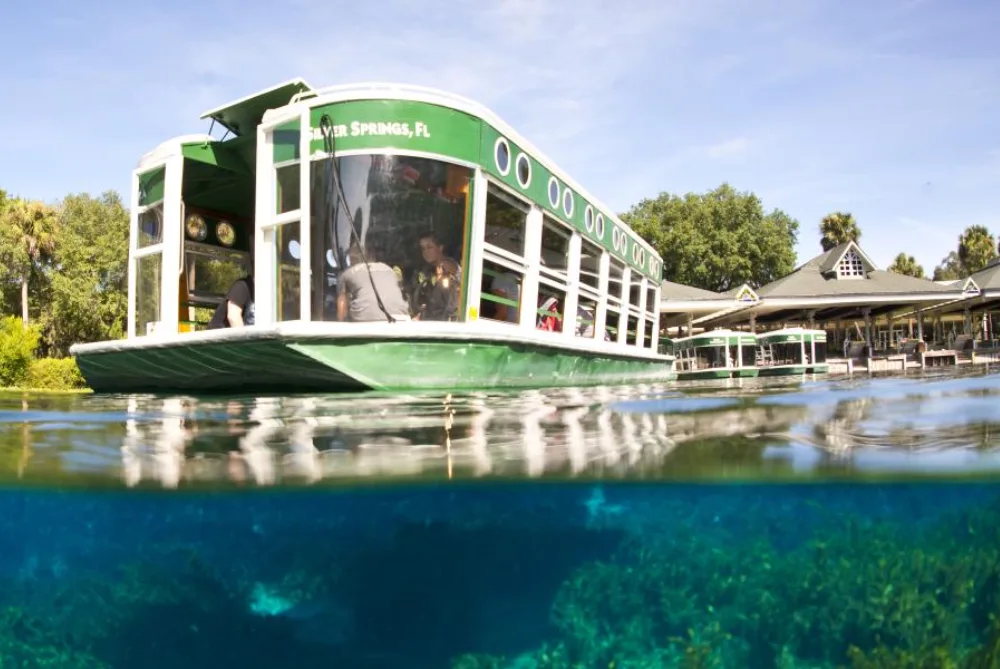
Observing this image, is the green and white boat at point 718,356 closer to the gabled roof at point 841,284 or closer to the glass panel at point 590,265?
the gabled roof at point 841,284

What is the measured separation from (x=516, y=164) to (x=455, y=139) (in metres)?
1.09

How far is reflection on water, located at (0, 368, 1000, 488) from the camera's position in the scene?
4254 mm

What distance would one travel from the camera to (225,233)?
10.2 meters

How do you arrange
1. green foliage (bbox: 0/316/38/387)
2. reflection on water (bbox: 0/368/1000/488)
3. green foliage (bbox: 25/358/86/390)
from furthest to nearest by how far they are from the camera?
green foliage (bbox: 25/358/86/390) → green foliage (bbox: 0/316/38/387) → reflection on water (bbox: 0/368/1000/488)

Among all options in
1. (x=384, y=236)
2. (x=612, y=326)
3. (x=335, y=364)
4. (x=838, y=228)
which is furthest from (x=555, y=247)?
(x=838, y=228)

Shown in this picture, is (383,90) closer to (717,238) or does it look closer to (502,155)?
(502,155)

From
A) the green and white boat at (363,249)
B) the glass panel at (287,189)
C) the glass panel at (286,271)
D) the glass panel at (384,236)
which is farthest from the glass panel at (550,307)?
the glass panel at (287,189)

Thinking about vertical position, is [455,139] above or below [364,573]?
above

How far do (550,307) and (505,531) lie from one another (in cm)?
399

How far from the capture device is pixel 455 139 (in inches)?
266

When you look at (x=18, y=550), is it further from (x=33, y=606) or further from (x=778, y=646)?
(x=778, y=646)

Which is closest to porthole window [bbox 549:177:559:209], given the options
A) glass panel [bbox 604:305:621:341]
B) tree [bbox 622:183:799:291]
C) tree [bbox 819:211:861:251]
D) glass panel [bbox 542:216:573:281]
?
glass panel [bbox 542:216:573:281]

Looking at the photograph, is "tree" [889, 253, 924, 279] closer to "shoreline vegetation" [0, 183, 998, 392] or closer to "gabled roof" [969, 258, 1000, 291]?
"shoreline vegetation" [0, 183, 998, 392]

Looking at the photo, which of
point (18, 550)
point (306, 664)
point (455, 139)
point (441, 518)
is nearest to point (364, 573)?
point (306, 664)
